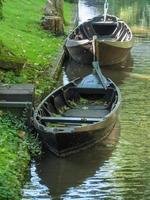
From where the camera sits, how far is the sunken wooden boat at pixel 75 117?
11922 mm

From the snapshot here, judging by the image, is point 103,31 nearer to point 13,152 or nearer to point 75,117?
point 75,117

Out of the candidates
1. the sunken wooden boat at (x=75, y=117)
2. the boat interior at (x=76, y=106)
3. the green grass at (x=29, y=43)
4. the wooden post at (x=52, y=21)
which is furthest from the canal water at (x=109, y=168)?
the wooden post at (x=52, y=21)

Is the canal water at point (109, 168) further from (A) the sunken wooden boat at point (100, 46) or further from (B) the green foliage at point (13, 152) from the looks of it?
(A) the sunken wooden boat at point (100, 46)

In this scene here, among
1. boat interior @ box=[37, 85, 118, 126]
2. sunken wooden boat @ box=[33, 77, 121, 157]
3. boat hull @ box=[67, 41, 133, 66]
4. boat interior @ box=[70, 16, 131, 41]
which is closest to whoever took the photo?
sunken wooden boat @ box=[33, 77, 121, 157]

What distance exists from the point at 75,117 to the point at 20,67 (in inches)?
104

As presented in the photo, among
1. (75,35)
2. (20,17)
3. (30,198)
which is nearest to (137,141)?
(30,198)

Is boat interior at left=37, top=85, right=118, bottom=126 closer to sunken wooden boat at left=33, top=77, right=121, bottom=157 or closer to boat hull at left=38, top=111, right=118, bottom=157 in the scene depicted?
sunken wooden boat at left=33, top=77, right=121, bottom=157

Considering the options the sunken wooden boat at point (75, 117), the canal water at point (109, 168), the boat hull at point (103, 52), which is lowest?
the boat hull at point (103, 52)

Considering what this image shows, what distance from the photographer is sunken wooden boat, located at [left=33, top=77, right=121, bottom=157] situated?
1192 cm

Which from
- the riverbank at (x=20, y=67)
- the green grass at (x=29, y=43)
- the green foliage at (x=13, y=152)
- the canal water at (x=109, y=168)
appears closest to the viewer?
the green foliage at (x=13, y=152)

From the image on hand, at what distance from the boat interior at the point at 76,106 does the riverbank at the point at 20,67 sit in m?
0.75

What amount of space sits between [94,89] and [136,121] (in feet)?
4.19

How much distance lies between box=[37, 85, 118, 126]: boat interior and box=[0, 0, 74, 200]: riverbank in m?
0.75

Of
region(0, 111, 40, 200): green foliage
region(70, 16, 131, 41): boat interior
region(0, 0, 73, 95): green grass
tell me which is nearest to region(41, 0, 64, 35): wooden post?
region(0, 0, 73, 95): green grass
